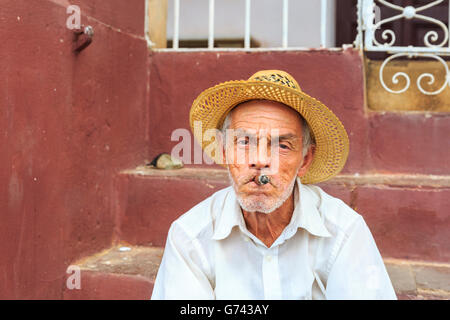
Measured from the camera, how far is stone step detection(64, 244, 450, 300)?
2930 millimetres

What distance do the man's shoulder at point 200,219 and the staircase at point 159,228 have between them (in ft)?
3.93

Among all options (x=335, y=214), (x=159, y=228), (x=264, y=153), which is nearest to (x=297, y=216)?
(x=335, y=214)

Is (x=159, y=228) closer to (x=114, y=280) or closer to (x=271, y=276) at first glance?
(x=114, y=280)

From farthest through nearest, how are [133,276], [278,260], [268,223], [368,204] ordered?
[368,204] → [133,276] → [268,223] → [278,260]

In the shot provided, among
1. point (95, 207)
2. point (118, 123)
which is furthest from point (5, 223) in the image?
point (118, 123)

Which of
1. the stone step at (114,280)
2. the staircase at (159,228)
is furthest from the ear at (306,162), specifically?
the stone step at (114,280)

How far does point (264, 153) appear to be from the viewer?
1.87m

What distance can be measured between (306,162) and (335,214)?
0.29 m

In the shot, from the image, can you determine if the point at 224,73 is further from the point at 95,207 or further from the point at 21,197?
the point at 21,197

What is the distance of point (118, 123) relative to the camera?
3.60 meters

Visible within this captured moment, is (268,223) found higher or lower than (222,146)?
lower

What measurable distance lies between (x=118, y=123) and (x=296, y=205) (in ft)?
6.62

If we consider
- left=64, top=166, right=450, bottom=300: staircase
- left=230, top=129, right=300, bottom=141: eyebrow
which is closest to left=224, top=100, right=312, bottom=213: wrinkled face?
left=230, top=129, right=300, bottom=141: eyebrow

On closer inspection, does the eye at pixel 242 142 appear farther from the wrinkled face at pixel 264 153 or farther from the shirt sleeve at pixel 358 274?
the shirt sleeve at pixel 358 274
